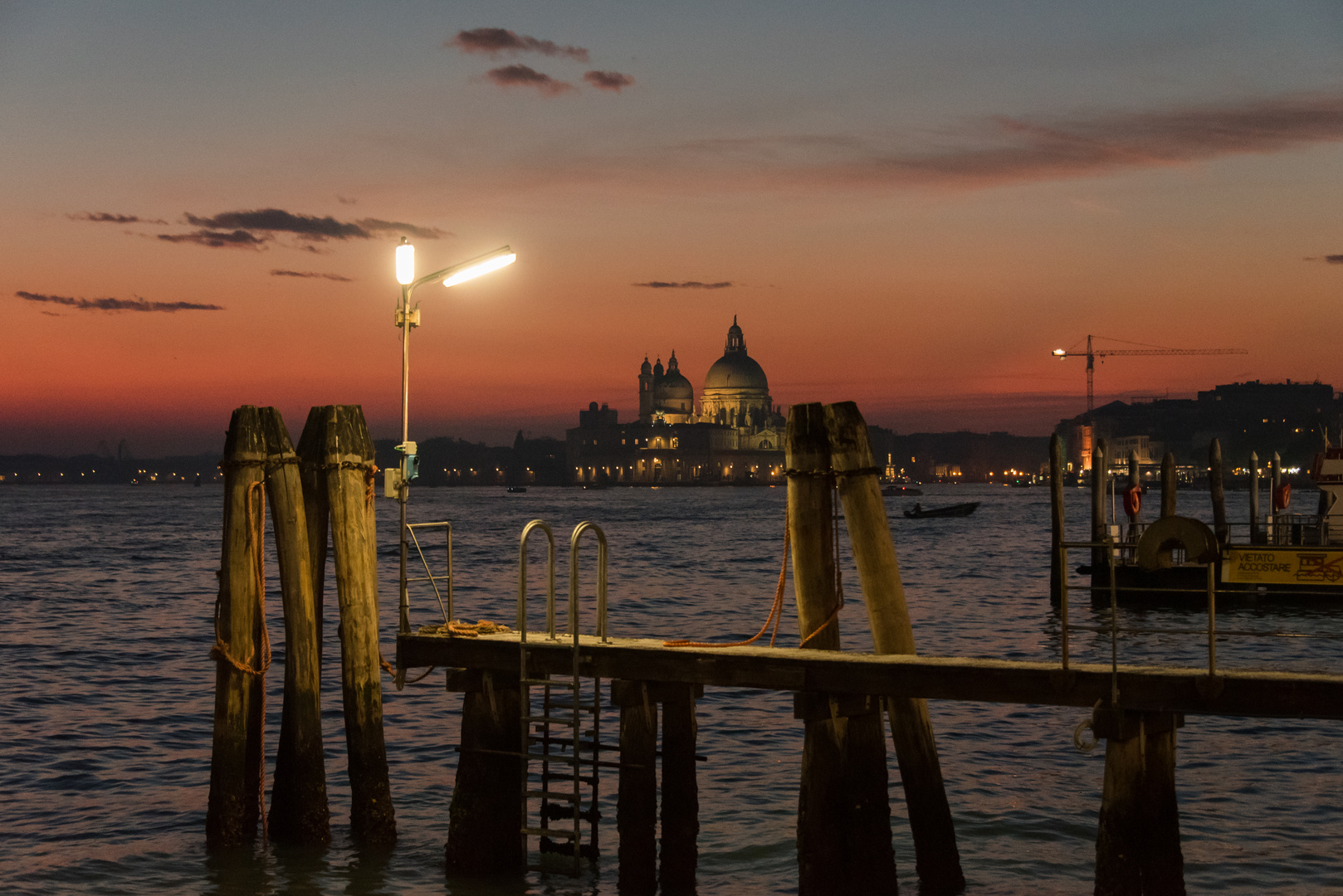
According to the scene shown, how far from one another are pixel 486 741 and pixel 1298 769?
9.44m

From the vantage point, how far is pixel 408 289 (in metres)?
11.8

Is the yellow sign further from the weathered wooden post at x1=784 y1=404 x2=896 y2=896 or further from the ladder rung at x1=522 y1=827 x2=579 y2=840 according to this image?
the ladder rung at x1=522 y1=827 x2=579 y2=840

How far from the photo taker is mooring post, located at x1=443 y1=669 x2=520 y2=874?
10.4 meters

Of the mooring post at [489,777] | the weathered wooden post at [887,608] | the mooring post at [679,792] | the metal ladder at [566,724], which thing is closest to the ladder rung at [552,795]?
the metal ladder at [566,724]

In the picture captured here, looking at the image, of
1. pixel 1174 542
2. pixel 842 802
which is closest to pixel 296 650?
pixel 842 802

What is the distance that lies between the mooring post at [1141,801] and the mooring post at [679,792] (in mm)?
2858

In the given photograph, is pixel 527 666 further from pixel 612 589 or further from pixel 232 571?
pixel 612 589

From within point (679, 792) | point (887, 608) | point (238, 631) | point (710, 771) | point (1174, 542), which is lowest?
point (710, 771)

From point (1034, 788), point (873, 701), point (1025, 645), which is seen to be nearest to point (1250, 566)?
point (1025, 645)

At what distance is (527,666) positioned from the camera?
10.2 meters

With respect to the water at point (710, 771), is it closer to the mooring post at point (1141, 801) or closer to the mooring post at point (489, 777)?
the mooring post at point (489, 777)

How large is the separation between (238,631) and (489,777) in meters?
2.22

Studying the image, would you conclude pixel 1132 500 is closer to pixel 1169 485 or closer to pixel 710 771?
pixel 1169 485

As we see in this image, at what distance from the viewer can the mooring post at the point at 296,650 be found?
10.7 metres
